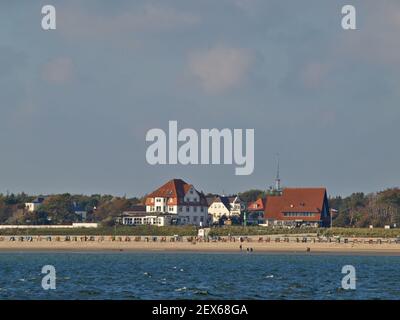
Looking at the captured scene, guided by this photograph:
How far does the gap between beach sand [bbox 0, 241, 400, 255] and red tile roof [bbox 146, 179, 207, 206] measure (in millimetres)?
32454

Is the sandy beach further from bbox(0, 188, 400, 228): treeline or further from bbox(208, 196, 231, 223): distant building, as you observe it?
bbox(208, 196, 231, 223): distant building

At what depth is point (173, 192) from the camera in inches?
6713

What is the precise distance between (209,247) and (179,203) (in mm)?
40216

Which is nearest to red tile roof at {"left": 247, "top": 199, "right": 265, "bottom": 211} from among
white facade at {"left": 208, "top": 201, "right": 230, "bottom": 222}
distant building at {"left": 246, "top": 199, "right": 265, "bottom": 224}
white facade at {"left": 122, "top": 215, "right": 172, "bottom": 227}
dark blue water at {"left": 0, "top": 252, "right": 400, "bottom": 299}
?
distant building at {"left": 246, "top": 199, "right": 265, "bottom": 224}

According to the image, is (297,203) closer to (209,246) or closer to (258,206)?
(258,206)

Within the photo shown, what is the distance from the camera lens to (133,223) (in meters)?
171

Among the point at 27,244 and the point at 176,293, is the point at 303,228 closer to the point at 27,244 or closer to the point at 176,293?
the point at 27,244

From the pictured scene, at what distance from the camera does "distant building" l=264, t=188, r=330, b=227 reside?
16762 cm

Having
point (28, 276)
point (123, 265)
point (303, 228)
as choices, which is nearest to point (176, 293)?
point (28, 276)

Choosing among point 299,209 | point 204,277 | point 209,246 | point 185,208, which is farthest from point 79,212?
point 204,277

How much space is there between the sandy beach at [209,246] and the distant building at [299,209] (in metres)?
35.8

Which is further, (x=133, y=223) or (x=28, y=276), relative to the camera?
(x=133, y=223)
